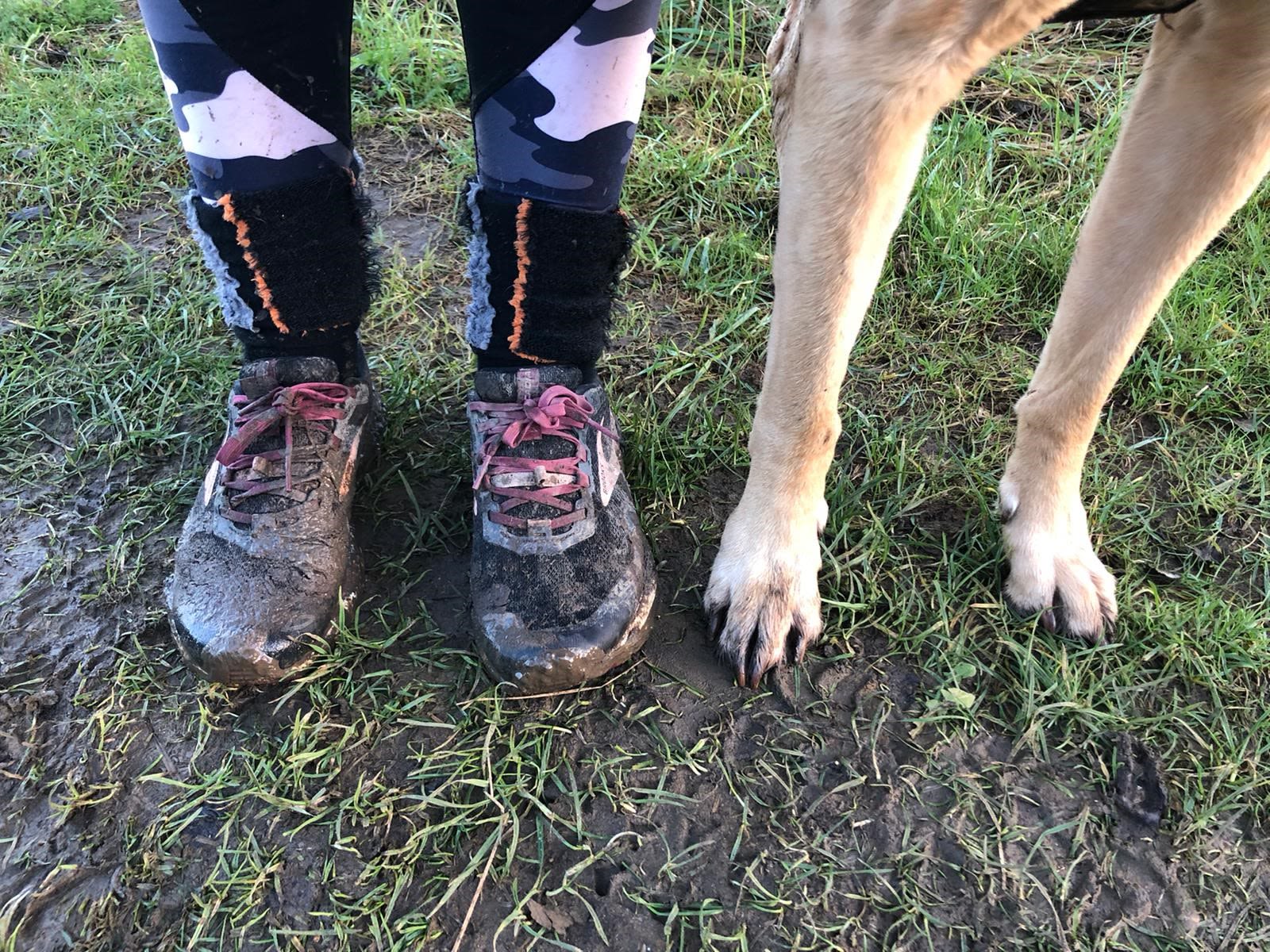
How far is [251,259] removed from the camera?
1.52 metres

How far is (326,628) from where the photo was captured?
158 cm

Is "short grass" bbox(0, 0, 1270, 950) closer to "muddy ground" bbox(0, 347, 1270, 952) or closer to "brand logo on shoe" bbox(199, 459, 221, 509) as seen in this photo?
"muddy ground" bbox(0, 347, 1270, 952)

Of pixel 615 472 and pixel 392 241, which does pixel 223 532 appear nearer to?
pixel 615 472

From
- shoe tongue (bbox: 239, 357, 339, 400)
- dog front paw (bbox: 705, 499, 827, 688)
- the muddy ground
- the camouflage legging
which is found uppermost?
the camouflage legging

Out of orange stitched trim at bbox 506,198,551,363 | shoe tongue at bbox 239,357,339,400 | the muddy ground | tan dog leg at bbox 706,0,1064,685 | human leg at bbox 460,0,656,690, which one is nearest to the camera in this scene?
tan dog leg at bbox 706,0,1064,685

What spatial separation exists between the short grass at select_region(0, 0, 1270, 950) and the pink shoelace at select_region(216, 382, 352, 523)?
244 mm

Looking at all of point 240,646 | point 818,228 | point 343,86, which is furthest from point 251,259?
point 818,228

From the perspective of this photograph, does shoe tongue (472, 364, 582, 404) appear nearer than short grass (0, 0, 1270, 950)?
No

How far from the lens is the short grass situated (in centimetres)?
132

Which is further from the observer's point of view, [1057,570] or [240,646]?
[1057,570]

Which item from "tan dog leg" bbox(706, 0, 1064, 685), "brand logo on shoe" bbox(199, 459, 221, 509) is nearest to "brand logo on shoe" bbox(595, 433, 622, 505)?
"tan dog leg" bbox(706, 0, 1064, 685)

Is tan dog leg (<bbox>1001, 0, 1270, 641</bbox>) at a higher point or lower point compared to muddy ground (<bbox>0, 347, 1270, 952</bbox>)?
higher

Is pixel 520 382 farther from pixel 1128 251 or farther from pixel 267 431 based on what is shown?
pixel 1128 251

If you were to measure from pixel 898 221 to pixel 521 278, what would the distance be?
27.0 inches
